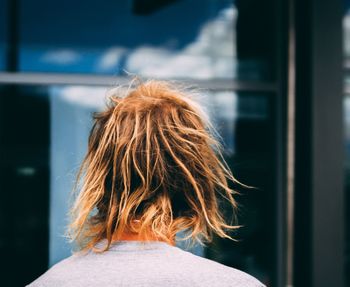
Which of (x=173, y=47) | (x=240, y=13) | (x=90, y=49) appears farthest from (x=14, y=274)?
(x=240, y=13)

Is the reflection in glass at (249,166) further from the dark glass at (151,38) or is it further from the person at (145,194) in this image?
the person at (145,194)

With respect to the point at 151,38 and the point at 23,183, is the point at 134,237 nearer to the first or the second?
the point at 23,183

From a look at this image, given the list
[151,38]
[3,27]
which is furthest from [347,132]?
[3,27]

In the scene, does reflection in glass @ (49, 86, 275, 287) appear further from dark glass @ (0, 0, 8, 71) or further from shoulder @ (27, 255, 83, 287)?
shoulder @ (27, 255, 83, 287)

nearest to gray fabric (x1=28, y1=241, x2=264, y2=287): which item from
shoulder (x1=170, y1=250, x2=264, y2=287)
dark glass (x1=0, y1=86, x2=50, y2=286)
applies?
shoulder (x1=170, y1=250, x2=264, y2=287)

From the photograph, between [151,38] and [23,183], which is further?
[151,38]

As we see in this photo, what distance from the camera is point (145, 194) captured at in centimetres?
139

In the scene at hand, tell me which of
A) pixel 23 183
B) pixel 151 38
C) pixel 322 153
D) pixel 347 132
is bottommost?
pixel 23 183

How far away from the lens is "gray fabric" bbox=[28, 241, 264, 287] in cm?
123

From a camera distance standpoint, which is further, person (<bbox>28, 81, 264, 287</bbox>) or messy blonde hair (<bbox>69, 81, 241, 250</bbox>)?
messy blonde hair (<bbox>69, 81, 241, 250</bbox>)

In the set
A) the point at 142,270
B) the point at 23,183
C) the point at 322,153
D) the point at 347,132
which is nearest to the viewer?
the point at 142,270

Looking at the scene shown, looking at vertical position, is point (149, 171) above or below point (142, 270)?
above

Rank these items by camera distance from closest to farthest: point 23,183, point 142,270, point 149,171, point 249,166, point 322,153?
1. point 142,270
2. point 149,171
3. point 322,153
4. point 23,183
5. point 249,166

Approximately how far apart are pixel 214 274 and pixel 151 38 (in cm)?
304
